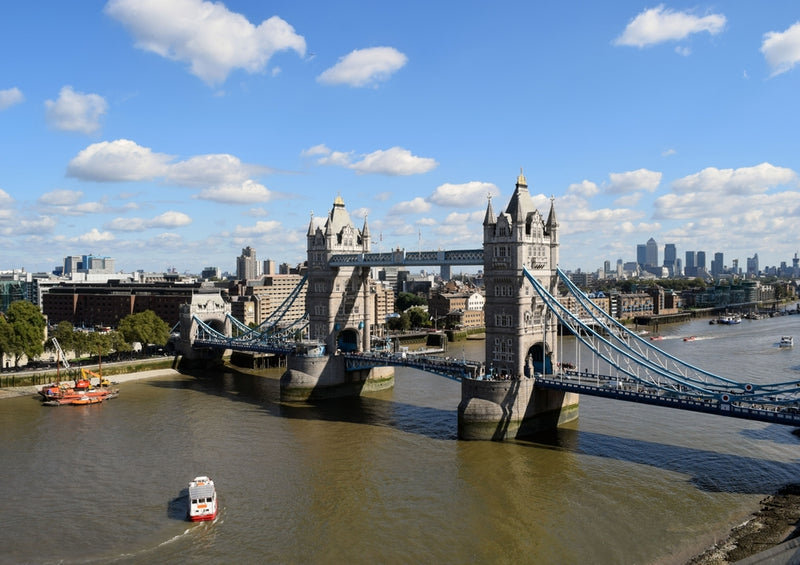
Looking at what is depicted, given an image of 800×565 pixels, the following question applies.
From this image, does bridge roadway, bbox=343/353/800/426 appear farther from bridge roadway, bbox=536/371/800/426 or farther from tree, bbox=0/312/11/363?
Answer: tree, bbox=0/312/11/363

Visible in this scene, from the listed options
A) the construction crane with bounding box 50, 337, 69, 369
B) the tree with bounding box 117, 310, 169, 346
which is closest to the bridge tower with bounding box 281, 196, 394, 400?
the construction crane with bounding box 50, 337, 69, 369

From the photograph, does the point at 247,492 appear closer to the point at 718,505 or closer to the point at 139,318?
the point at 718,505

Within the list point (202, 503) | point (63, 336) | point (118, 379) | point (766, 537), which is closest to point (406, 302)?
point (63, 336)

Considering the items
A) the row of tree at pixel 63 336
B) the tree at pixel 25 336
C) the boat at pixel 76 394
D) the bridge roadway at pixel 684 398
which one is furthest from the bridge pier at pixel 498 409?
the tree at pixel 25 336

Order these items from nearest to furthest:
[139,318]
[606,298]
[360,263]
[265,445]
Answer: [265,445] → [360,263] → [139,318] → [606,298]

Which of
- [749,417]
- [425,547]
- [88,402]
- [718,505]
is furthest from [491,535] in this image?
[88,402]

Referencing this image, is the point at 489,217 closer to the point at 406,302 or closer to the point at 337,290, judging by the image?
the point at 337,290

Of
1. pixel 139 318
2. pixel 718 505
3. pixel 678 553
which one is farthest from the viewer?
pixel 139 318
